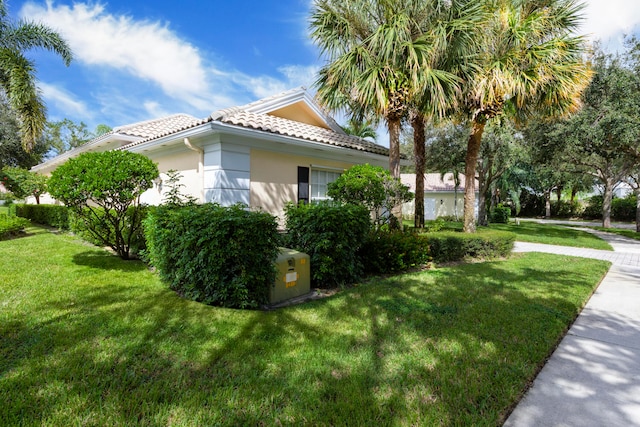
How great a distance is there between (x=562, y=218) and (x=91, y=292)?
1772 inches

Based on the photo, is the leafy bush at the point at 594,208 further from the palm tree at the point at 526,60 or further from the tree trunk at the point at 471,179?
the tree trunk at the point at 471,179

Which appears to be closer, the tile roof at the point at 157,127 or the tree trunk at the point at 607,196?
the tile roof at the point at 157,127

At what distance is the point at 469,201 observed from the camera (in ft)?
34.4

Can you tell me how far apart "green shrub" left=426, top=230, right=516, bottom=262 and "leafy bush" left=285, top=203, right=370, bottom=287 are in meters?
3.28

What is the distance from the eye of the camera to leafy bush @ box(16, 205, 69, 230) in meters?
11.2

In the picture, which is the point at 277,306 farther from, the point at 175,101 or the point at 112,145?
the point at 175,101

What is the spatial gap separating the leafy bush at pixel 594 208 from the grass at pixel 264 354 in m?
38.4

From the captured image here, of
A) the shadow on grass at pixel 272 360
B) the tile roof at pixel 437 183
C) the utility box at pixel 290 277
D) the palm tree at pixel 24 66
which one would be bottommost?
the shadow on grass at pixel 272 360

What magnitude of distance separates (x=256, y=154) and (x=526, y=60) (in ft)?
26.7

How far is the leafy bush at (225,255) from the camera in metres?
4.04

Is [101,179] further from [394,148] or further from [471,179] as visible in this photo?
[471,179]

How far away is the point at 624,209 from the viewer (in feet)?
104

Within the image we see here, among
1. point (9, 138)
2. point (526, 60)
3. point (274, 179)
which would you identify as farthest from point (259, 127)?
point (9, 138)

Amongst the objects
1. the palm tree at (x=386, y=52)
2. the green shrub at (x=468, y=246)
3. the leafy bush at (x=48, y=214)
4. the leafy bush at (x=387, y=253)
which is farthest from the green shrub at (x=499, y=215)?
the leafy bush at (x=48, y=214)
